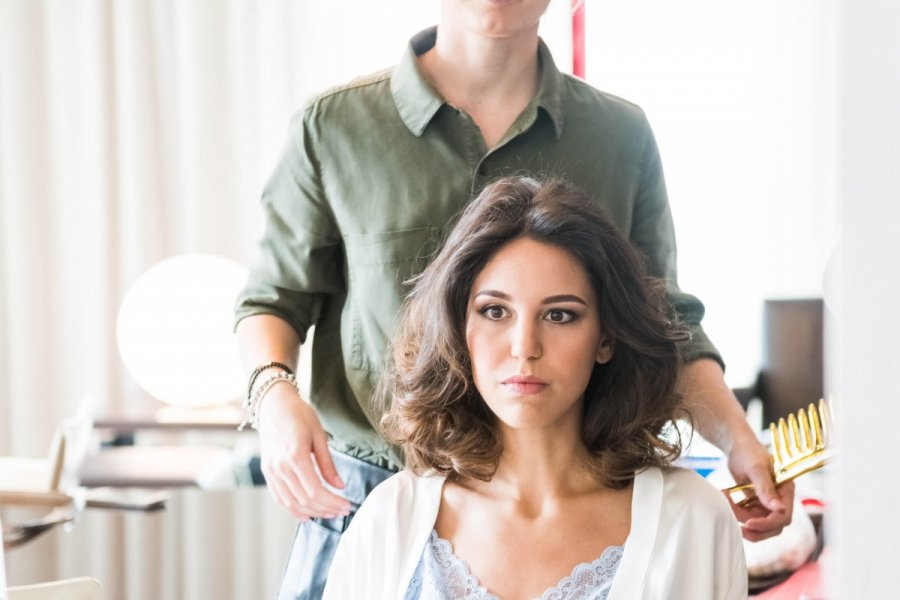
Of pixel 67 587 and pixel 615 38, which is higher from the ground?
pixel 615 38

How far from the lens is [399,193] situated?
3.80 feet

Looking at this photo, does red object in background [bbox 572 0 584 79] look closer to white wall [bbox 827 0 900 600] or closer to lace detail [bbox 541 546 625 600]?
lace detail [bbox 541 546 625 600]

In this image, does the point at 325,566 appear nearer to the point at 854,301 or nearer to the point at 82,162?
the point at 854,301

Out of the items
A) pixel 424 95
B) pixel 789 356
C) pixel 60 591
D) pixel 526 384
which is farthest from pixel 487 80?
pixel 789 356

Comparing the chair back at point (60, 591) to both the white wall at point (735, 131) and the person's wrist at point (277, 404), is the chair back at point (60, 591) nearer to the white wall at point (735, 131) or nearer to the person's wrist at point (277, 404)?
the person's wrist at point (277, 404)

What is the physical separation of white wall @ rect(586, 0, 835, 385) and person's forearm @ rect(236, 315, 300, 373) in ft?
5.78

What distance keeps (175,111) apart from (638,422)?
2.13 m

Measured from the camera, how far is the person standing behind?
1146 mm

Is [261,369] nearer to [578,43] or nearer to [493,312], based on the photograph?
[493,312]

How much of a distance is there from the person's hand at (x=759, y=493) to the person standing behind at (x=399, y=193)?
4 centimetres

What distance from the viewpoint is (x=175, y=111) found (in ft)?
9.49

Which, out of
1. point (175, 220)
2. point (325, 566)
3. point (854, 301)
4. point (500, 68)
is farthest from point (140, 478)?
point (854, 301)

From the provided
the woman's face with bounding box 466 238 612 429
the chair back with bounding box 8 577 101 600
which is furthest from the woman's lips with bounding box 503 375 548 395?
the chair back with bounding box 8 577 101 600

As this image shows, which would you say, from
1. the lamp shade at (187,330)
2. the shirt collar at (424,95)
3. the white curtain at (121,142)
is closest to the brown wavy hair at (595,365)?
the shirt collar at (424,95)
